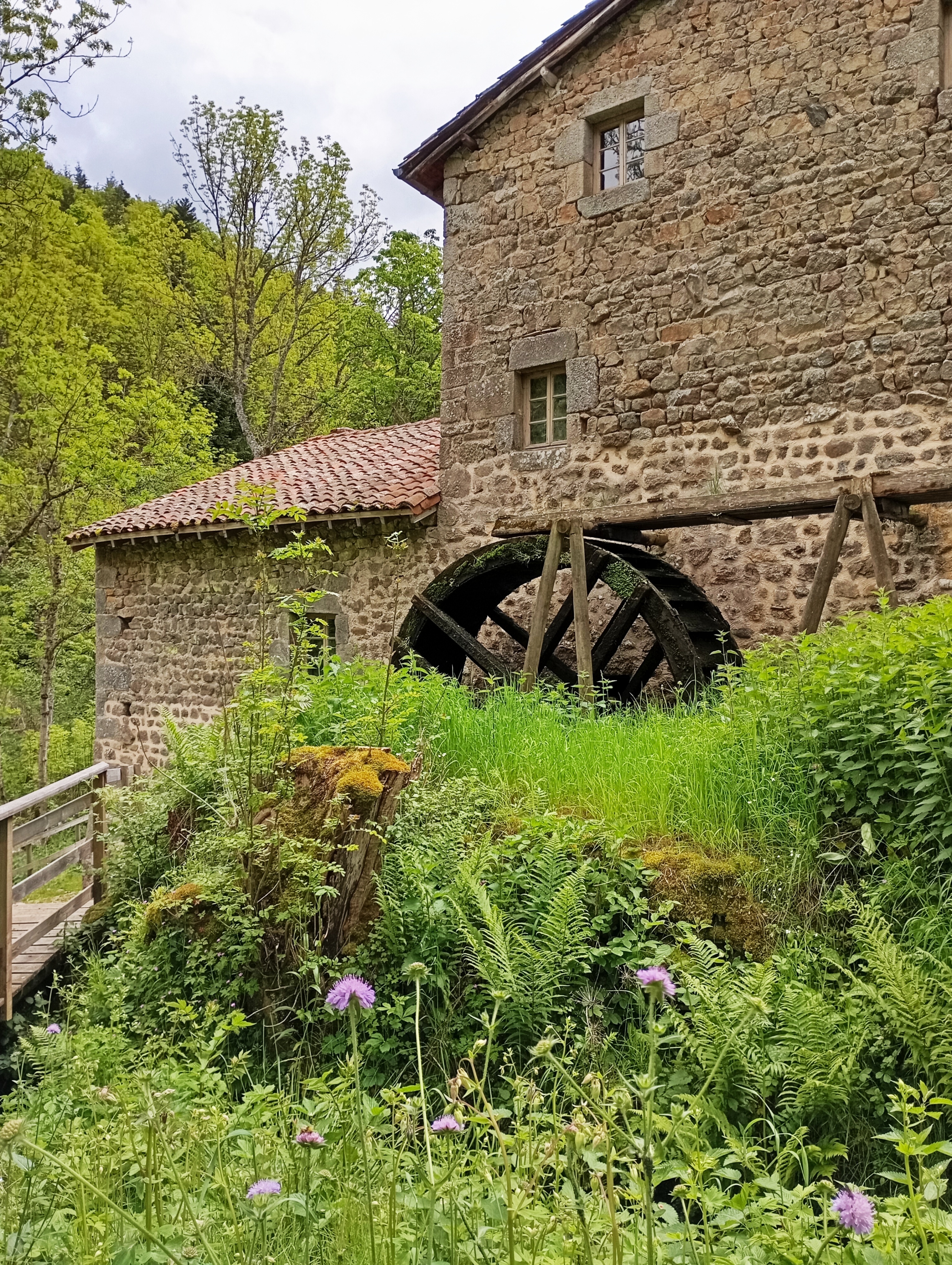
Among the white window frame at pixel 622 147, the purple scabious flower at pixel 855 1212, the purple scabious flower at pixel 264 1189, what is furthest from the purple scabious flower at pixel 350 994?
the white window frame at pixel 622 147

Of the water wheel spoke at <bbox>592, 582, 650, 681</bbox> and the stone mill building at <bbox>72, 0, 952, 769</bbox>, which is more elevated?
the stone mill building at <bbox>72, 0, 952, 769</bbox>

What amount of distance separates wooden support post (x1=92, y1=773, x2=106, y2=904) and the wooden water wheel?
230cm

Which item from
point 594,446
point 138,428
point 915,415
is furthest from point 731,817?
point 138,428

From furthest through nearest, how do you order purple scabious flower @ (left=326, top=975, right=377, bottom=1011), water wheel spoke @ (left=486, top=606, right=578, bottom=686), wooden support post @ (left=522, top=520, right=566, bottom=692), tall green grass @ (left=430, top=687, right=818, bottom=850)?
1. water wheel spoke @ (left=486, top=606, right=578, bottom=686)
2. wooden support post @ (left=522, top=520, right=566, bottom=692)
3. tall green grass @ (left=430, top=687, right=818, bottom=850)
4. purple scabious flower @ (left=326, top=975, right=377, bottom=1011)

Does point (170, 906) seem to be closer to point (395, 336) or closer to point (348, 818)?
point (348, 818)

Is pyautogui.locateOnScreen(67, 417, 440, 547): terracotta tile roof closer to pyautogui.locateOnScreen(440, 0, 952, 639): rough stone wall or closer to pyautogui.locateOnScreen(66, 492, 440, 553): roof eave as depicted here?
pyautogui.locateOnScreen(66, 492, 440, 553): roof eave

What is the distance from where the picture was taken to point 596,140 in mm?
8664

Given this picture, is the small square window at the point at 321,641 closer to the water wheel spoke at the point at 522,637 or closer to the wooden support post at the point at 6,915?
the water wheel spoke at the point at 522,637

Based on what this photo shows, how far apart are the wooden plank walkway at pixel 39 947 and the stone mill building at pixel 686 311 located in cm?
382

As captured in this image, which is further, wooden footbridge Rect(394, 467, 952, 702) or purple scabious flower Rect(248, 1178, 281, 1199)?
wooden footbridge Rect(394, 467, 952, 702)

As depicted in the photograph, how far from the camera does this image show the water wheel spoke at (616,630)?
22.7ft

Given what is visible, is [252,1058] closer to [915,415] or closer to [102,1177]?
[102,1177]

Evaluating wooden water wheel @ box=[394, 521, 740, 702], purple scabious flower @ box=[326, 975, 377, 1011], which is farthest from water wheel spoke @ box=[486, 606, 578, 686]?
purple scabious flower @ box=[326, 975, 377, 1011]

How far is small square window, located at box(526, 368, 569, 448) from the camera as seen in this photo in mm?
8703
